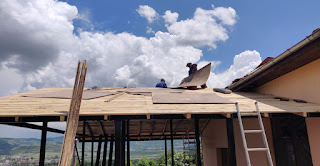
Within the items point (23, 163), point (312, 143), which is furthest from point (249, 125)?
point (23, 163)

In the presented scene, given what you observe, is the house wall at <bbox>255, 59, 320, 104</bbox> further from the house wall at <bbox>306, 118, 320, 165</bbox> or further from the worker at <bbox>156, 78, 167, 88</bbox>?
the worker at <bbox>156, 78, 167, 88</bbox>

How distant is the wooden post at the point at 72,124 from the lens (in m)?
3.45

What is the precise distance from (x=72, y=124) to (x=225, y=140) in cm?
707

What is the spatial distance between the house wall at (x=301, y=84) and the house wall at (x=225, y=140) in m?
1.26

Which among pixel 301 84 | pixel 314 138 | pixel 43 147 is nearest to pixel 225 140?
pixel 314 138

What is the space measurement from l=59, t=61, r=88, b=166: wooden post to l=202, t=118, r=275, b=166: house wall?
646cm

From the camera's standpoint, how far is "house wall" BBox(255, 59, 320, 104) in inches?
238

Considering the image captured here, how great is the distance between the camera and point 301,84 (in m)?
6.58

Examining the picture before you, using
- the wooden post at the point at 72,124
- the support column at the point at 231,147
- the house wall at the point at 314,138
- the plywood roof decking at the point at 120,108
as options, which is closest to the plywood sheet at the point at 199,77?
the plywood roof decking at the point at 120,108

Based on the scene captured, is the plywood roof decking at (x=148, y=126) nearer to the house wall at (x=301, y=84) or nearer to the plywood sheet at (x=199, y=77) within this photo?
the plywood sheet at (x=199, y=77)

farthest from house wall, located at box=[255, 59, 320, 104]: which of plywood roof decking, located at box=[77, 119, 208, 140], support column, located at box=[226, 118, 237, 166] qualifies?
plywood roof decking, located at box=[77, 119, 208, 140]

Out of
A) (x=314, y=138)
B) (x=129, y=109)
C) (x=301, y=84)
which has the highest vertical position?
(x=301, y=84)

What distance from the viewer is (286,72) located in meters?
7.14

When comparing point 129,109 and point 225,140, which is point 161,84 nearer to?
point 225,140
